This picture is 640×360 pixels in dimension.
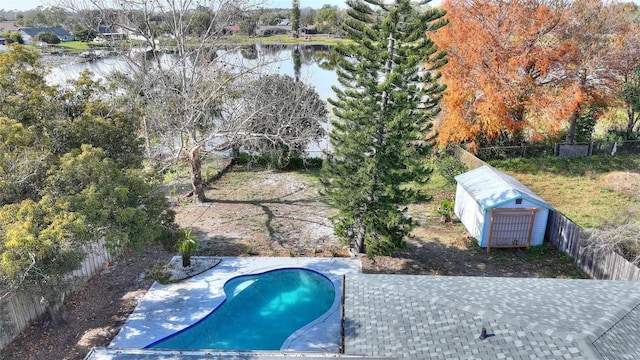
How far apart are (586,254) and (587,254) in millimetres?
56

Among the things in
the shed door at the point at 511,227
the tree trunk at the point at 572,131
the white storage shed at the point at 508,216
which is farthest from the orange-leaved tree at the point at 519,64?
the shed door at the point at 511,227

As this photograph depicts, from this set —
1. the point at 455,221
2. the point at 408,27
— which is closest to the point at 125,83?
the point at 408,27

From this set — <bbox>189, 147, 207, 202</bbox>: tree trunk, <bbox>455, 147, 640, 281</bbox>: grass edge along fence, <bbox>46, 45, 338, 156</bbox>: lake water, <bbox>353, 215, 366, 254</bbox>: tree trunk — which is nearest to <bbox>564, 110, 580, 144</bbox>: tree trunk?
<bbox>455, 147, 640, 281</bbox>: grass edge along fence

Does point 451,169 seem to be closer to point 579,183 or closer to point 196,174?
point 579,183

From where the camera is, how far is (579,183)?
699 inches

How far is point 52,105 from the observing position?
31.5 ft

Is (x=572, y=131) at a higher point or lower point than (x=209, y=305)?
higher

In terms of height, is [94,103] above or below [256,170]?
above

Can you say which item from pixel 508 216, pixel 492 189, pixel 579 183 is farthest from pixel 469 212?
pixel 579 183

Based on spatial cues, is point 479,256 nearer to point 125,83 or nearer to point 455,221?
point 455,221

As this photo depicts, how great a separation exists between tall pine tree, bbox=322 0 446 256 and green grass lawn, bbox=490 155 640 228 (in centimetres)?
624

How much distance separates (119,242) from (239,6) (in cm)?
1009

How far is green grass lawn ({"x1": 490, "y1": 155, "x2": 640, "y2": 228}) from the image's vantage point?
14679mm

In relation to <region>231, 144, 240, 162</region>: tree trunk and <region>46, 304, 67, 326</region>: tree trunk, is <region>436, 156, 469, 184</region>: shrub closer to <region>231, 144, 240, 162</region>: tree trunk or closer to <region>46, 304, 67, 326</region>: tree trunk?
<region>231, 144, 240, 162</region>: tree trunk
